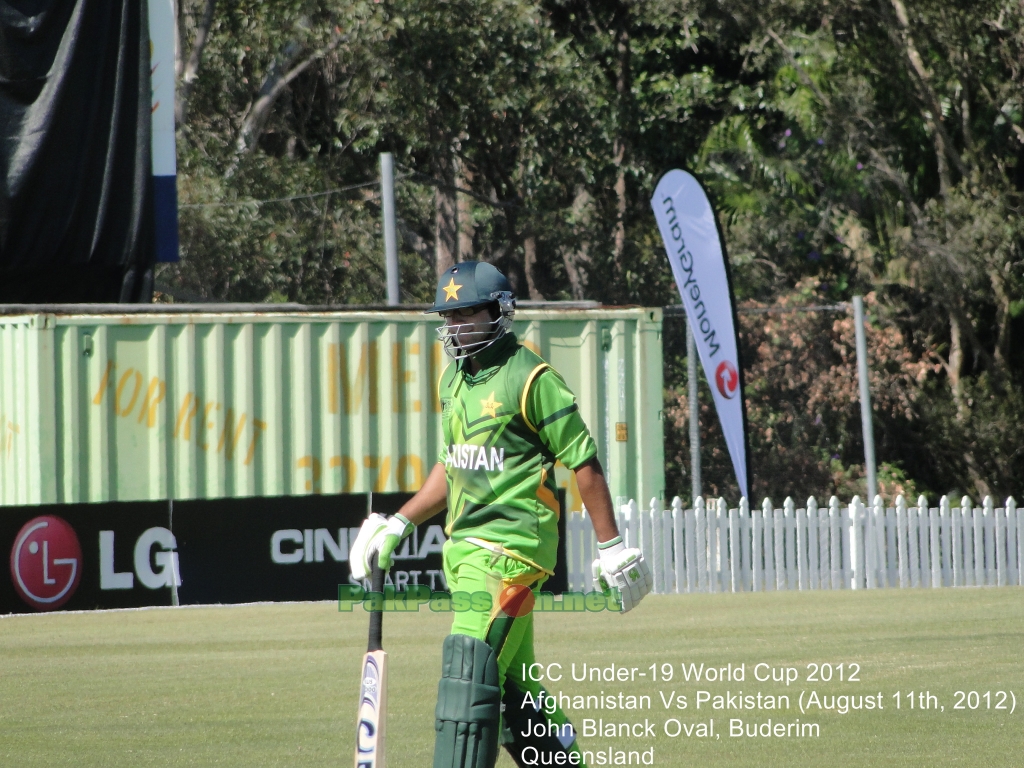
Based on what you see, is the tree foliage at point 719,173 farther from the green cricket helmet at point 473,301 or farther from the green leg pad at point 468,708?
the green leg pad at point 468,708

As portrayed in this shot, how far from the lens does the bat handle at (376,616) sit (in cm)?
505

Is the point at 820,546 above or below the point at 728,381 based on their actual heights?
below

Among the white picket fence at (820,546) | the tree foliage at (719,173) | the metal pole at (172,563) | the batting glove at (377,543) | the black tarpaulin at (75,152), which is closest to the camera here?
the batting glove at (377,543)

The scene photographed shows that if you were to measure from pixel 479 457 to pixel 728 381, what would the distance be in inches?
476

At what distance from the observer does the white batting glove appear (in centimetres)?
514

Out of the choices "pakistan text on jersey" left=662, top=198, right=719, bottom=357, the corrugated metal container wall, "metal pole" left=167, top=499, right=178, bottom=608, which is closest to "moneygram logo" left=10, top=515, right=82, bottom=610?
"metal pole" left=167, top=499, right=178, bottom=608

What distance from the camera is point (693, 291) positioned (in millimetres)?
17641

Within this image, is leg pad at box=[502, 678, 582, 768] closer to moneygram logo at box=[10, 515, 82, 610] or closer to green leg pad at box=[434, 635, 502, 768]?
green leg pad at box=[434, 635, 502, 768]

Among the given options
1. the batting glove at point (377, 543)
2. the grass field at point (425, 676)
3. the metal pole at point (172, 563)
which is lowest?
the grass field at point (425, 676)

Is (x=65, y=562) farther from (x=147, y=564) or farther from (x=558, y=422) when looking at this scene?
(x=558, y=422)


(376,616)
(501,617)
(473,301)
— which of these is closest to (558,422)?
(473,301)

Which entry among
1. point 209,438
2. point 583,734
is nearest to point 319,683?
point 583,734

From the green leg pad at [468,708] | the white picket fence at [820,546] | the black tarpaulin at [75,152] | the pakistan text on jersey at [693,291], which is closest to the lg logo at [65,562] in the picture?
the white picket fence at [820,546]

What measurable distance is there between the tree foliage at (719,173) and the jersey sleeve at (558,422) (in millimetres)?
21529
